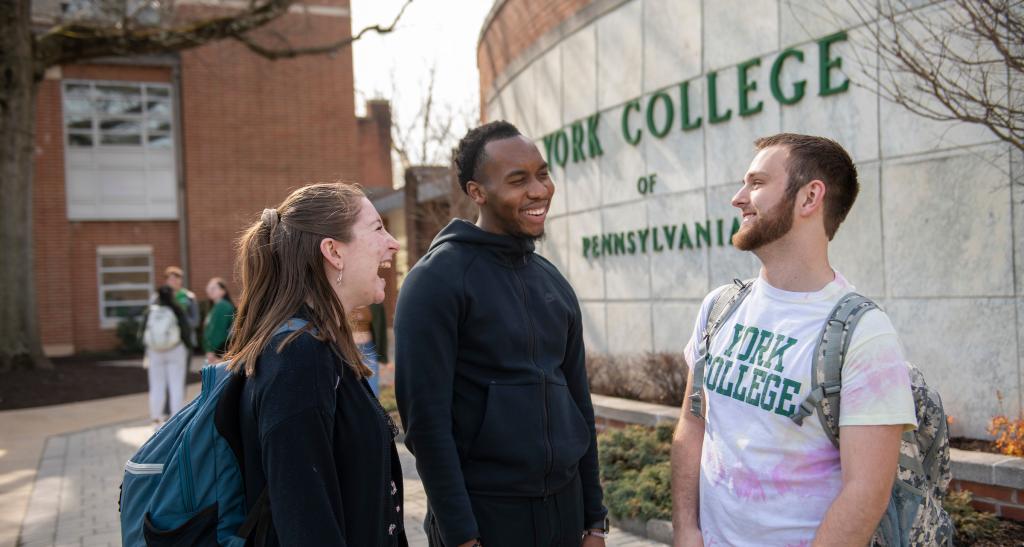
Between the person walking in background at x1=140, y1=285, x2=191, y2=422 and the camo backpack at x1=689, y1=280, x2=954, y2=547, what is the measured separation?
8.66 meters

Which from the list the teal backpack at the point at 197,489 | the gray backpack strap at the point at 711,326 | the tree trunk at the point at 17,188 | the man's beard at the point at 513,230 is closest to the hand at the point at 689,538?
the gray backpack strap at the point at 711,326

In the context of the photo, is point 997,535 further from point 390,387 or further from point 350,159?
point 350,159

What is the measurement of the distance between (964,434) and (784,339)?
3.80 m

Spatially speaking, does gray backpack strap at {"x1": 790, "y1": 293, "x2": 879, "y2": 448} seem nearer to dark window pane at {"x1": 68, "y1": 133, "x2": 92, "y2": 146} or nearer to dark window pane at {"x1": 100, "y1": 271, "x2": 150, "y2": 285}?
dark window pane at {"x1": 100, "y1": 271, "x2": 150, "y2": 285}

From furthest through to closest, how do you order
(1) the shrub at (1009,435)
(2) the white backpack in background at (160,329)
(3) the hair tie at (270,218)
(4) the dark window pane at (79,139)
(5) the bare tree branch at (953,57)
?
(4) the dark window pane at (79,139) < (2) the white backpack in background at (160,329) < (1) the shrub at (1009,435) < (5) the bare tree branch at (953,57) < (3) the hair tie at (270,218)

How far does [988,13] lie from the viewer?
4.20m

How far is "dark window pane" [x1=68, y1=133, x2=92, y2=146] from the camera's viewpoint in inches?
889

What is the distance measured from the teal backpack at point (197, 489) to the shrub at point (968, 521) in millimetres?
3453

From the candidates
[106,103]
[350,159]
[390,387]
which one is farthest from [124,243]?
[390,387]

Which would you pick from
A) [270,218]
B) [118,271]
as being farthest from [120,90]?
[270,218]

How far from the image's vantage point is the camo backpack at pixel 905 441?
6.77 feet

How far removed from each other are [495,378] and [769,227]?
936 millimetres

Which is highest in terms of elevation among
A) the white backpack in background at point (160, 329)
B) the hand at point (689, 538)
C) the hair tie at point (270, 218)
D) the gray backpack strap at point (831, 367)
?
the hair tie at point (270, 218)

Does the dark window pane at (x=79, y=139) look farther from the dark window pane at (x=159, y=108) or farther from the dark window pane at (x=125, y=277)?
the dark window pane at (x=125, y=277)
